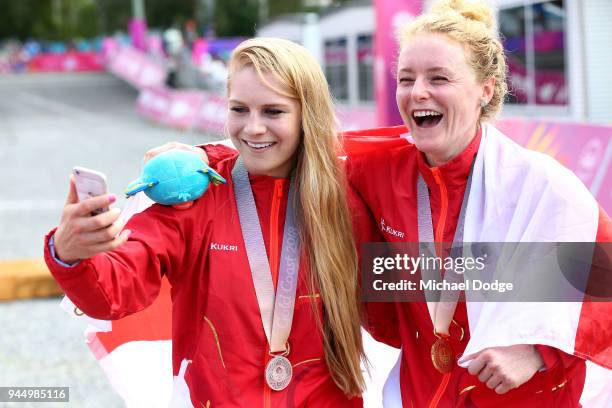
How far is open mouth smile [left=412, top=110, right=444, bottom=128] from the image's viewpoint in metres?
2.51

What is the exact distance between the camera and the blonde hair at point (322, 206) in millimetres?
2451

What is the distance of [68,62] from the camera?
160 feet

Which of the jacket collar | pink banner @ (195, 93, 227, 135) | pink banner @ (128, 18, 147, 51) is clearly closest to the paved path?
pink banner @ (195, 93, 227, 135)

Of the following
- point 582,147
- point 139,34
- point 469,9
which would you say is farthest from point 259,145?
point 139,34

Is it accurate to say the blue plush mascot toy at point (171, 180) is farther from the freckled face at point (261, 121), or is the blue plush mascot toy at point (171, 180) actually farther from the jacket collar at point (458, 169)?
the jacket collar at point (458, 169)

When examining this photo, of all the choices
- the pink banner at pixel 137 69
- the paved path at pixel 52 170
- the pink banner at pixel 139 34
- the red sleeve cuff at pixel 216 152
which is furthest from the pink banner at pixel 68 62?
the red sleeve cuff at pixel 216 152

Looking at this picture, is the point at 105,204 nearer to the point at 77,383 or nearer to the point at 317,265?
the point at 317,265

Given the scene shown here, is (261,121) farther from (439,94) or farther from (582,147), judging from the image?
(582,147)

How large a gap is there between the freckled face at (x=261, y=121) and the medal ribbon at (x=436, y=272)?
1.50ft

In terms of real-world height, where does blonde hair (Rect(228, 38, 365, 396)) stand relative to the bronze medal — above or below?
above

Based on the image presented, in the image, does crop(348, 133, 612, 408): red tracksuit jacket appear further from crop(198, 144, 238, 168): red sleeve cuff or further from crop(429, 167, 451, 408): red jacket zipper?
crop(198, 144, 238, 168): red sleeve cuff

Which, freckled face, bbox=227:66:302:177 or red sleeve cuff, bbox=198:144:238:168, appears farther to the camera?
red sleeve cuff, bbox=198:144:238:168

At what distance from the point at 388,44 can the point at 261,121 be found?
759cm

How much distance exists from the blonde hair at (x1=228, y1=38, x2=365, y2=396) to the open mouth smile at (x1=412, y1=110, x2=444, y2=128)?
0.28 metres
